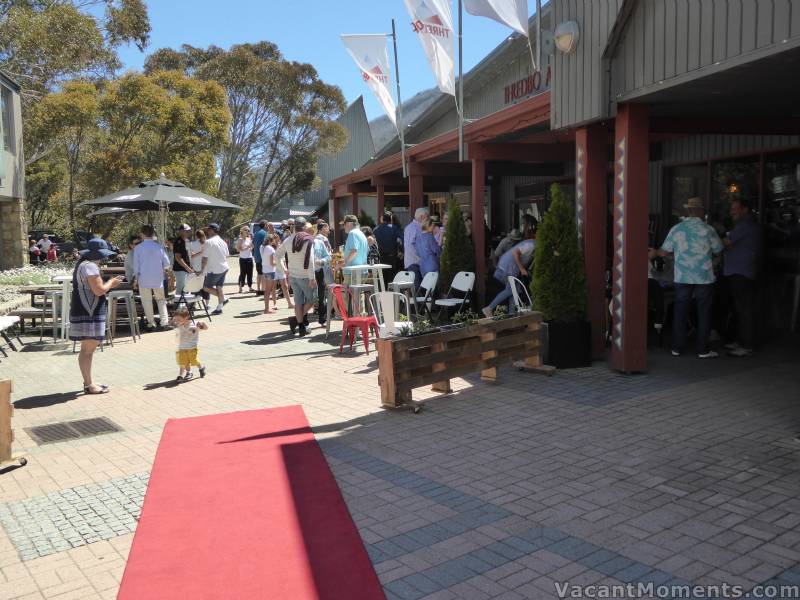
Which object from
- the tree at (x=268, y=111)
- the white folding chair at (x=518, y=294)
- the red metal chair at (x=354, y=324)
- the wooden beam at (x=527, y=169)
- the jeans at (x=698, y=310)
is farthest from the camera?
the tree at (x=268, y=111)

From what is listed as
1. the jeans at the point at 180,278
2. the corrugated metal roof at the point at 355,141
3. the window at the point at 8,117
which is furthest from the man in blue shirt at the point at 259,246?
the corrugated metal roof at the point at 355,141

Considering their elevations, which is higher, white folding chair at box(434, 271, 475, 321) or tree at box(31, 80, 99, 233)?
tree at box(31, 80, 99, 233)

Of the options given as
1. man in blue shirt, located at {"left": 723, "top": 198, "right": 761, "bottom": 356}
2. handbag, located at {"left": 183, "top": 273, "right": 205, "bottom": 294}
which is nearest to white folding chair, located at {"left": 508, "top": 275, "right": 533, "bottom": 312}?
man in blue shirt, located at {"left": 723, "top": 198, "right": 761, "bottom": 356}

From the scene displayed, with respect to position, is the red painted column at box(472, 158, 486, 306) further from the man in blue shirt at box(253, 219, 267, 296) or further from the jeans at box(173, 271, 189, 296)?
the man in blue shirt at box(253, 219, 267, 296)

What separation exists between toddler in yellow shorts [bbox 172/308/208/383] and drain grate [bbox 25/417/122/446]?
1.49 m

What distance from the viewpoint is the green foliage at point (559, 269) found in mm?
7945

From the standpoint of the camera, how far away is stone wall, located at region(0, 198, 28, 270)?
2036 centimetres

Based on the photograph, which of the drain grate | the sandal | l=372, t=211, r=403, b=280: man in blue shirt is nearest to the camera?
the drain grate

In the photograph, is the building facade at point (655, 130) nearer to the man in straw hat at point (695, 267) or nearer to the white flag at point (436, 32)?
the man in straw hat at point (695, 267)

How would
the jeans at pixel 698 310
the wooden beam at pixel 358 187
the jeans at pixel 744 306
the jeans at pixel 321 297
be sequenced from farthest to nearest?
1. the wooden beam at pixel 358 187
2. the jeans at pixel 321 297
3. the jeans at pixel 744 306
4. the jeans at pixel 698 310

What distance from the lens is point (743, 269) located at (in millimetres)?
8469

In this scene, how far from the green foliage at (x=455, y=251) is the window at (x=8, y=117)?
14.4 metres

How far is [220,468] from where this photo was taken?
530cm

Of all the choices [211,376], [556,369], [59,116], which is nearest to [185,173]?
[59,116]
